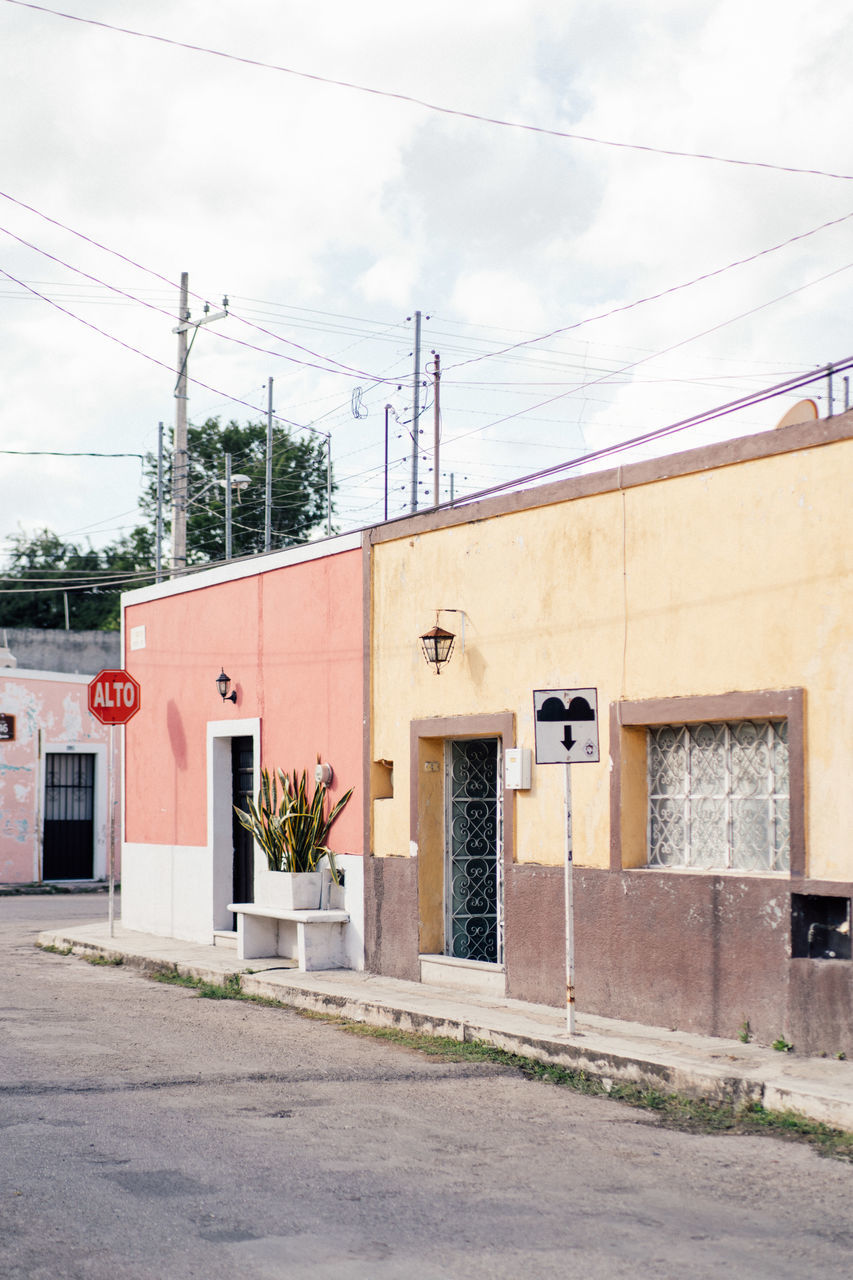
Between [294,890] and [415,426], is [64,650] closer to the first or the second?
[415,426]

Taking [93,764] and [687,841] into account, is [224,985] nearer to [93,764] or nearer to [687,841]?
[687,841]

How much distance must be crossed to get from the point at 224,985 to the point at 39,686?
1622 centimetres

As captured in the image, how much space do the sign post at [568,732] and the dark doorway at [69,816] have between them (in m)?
20.8

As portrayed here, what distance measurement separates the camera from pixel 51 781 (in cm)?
2909

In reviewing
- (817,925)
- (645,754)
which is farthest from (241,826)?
(817,925)

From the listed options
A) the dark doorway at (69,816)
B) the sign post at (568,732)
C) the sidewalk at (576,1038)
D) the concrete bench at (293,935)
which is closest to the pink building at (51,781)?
the dark doorway at (69,816)

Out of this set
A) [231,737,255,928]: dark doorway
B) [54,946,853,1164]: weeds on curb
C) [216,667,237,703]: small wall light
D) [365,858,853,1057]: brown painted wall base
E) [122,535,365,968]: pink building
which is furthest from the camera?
[231,737,255,928]: dark doorway

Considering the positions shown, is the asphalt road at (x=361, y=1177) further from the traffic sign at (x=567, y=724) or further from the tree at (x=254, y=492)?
the tree at (x=254, y=492)

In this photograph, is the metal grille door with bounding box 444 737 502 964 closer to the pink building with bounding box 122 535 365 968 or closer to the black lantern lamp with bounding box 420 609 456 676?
the black lantern lamp with bounding box 420 609 456 676

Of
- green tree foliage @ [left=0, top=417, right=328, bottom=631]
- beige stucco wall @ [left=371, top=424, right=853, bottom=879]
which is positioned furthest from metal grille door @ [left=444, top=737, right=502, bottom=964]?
green tree foliage @ [left=0, top=417, right=328, bottom=631]

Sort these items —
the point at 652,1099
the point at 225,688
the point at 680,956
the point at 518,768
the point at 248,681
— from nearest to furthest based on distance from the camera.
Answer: the point at 652,1099 < the point at 680,956 < the point at 518,768 < the point at 248,681 < the point at 225,688

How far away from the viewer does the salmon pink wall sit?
1448 centimetres

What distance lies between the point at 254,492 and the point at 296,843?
32.8 m

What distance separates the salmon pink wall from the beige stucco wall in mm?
634
